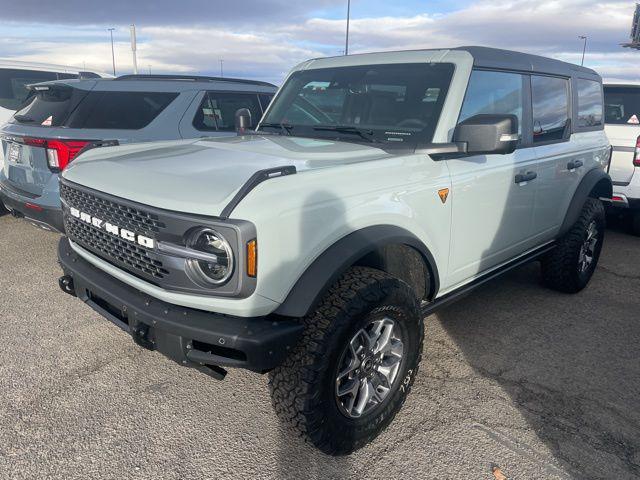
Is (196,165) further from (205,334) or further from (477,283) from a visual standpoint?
(477,283)

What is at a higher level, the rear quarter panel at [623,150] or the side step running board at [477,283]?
the rear quarter panel at [623,150]

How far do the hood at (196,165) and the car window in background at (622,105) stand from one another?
17.9 feet

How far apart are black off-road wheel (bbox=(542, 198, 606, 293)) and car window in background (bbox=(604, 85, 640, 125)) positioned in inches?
111

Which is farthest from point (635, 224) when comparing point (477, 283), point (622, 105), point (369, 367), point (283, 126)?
point (369, 367)

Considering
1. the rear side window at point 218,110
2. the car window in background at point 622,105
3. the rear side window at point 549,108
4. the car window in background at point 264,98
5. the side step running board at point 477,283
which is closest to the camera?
the side step running board at point 477,283

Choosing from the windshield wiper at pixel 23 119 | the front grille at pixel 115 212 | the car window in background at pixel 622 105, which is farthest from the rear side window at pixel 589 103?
the windshield wiper at pixel 23 119

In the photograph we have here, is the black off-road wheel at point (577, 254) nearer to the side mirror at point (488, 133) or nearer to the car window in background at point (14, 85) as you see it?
the side mirror at point (488, 133)

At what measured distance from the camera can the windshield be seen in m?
3.08

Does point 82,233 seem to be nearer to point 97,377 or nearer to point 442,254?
point 97,377

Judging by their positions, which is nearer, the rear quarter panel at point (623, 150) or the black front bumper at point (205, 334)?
the black front bumper at point (205, 334)

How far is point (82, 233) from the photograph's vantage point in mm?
2787

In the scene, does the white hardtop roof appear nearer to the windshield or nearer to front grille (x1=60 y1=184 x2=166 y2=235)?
the windshield

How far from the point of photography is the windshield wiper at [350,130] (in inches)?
124

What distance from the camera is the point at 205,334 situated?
2066mm
